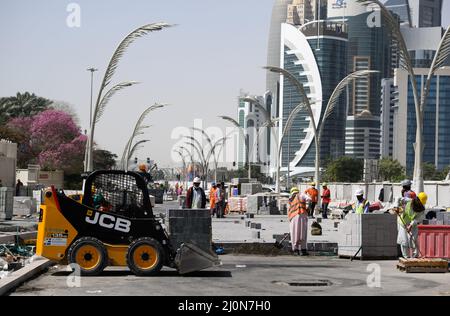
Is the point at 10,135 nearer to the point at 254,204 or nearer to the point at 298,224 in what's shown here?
the point at 254,204

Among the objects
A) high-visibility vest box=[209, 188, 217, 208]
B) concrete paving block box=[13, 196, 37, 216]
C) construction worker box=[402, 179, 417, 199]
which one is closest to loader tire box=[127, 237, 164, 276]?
construction worker box=[402, 179, 417, 199]

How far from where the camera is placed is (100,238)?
1473 centimetres

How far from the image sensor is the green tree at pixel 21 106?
317 ft

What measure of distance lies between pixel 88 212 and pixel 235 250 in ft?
22.9

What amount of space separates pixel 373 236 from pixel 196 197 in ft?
12.8

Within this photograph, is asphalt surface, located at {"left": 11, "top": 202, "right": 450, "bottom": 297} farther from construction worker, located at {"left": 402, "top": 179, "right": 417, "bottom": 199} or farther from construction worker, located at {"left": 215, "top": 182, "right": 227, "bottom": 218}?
construction worker, located at {"left": 215, "top": 182, "right": 227, "bottom": 218}

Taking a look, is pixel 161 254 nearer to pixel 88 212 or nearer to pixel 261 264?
pixel 88 212

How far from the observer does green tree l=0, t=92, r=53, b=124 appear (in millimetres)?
96694

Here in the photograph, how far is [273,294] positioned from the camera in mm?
12453

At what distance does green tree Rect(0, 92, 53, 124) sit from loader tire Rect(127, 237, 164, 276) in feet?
270

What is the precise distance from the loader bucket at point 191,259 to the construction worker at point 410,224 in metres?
4.28

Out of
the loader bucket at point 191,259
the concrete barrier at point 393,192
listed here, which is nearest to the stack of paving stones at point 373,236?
the loader bucket at point 191,259

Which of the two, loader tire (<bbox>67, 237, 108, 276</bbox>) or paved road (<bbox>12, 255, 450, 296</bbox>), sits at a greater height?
loader tire (<bbox>67, 237, 108, 276</bbox>)

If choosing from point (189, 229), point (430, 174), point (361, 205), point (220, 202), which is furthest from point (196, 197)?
point (430, 174)
